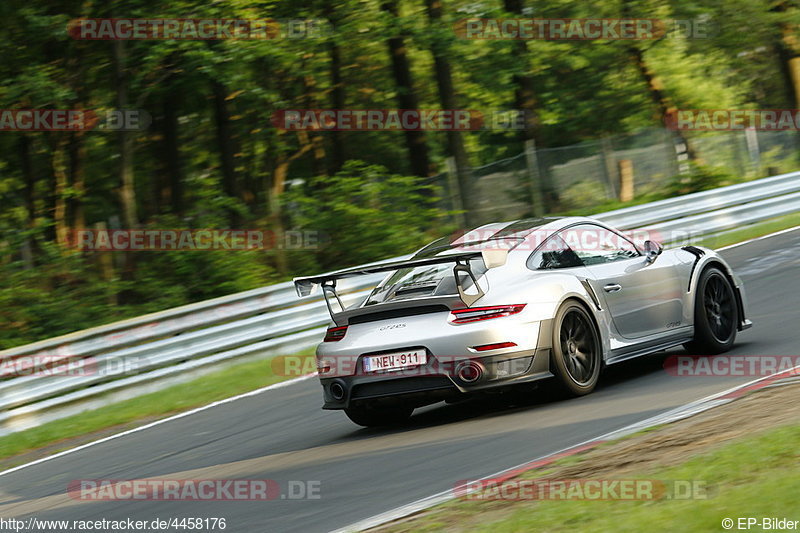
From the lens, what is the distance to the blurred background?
19.1 meters

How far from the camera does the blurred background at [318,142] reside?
754 inches

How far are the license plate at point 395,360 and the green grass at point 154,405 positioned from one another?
413cm

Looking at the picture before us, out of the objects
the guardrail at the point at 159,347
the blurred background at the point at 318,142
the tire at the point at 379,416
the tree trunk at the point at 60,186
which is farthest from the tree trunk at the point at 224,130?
the tire at the point at 379,416

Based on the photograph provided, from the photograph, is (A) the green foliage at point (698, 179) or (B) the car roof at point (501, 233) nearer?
(B) the car roof at point (501, 233)

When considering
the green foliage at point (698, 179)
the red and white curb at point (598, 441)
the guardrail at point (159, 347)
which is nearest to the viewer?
the red and white curb at point (598, 441)

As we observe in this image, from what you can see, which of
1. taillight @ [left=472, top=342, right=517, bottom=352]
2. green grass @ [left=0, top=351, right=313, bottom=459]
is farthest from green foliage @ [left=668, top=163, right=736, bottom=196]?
taillight @ [left=472, top=342, right=517, bottom=352]

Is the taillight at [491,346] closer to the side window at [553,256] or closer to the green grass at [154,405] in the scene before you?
the side window at [553,256]

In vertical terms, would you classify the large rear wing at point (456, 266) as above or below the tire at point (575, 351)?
above

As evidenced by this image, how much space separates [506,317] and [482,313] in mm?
167

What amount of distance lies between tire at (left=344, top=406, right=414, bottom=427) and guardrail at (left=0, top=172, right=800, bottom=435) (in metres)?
4.46

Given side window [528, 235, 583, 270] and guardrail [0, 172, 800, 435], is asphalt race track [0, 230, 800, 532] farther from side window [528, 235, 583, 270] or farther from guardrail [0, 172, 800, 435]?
guardrail [0, 172, 800, 435]

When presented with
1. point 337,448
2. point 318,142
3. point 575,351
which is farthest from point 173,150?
point 575,351

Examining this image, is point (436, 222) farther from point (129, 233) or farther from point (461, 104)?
point (461, 104)

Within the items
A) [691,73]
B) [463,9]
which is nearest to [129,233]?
[463,9]
